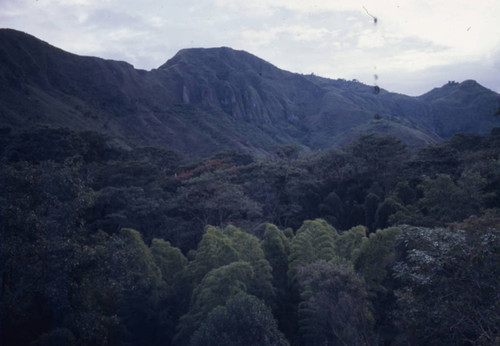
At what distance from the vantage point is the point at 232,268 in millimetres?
10766

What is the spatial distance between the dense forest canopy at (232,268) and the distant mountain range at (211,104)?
20942 mm

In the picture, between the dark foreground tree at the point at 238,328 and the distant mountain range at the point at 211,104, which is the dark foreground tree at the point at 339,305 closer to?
the dark foreground tree at the point at 238,328

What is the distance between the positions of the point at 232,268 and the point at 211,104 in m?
111

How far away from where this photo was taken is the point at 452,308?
621 cm

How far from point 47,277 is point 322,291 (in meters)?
6.53

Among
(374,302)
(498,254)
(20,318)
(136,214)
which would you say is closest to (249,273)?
(374,302)

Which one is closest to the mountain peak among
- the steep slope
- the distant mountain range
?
the distant mountain range

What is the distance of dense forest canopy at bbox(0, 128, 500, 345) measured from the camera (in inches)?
267

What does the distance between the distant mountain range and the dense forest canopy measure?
20.9 meters

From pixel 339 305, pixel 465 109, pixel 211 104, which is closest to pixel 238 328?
pixel 339 305

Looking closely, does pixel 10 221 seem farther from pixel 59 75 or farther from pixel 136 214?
pixel 59 75

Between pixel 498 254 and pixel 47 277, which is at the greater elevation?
pixel 498 254

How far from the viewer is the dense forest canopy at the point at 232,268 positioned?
6.79 metres

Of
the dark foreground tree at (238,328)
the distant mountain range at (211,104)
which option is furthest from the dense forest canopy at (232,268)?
the distant mountain range at (211,104)
